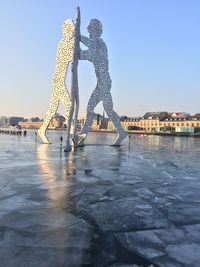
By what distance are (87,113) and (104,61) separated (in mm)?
5723

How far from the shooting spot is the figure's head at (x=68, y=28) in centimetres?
3556

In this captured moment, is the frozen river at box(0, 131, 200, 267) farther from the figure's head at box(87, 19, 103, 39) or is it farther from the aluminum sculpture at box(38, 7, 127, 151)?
the figure's head at box(87, 19, 103, 39)

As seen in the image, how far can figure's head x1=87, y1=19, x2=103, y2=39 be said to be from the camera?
118ft

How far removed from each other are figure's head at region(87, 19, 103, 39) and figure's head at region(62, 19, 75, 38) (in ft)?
5.80

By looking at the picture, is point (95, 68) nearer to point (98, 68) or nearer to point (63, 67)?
point (98, 68)

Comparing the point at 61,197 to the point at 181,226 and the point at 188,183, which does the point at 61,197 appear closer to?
the point at 181,226

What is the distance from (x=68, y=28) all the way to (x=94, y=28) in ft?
8.69

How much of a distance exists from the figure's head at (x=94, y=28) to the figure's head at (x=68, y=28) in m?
1.77

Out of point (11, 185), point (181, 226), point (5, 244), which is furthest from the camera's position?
point (11, 185)

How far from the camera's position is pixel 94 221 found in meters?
8.98

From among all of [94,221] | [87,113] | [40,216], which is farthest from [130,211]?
[87,113]

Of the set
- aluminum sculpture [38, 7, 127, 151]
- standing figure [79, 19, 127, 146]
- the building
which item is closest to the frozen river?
aluminum sculpture [38, 7, 127, 151]

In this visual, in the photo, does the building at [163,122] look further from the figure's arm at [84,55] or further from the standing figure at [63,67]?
the figure's arm at [84,55]

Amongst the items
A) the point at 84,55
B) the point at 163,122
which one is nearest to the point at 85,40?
the point at 84,55
